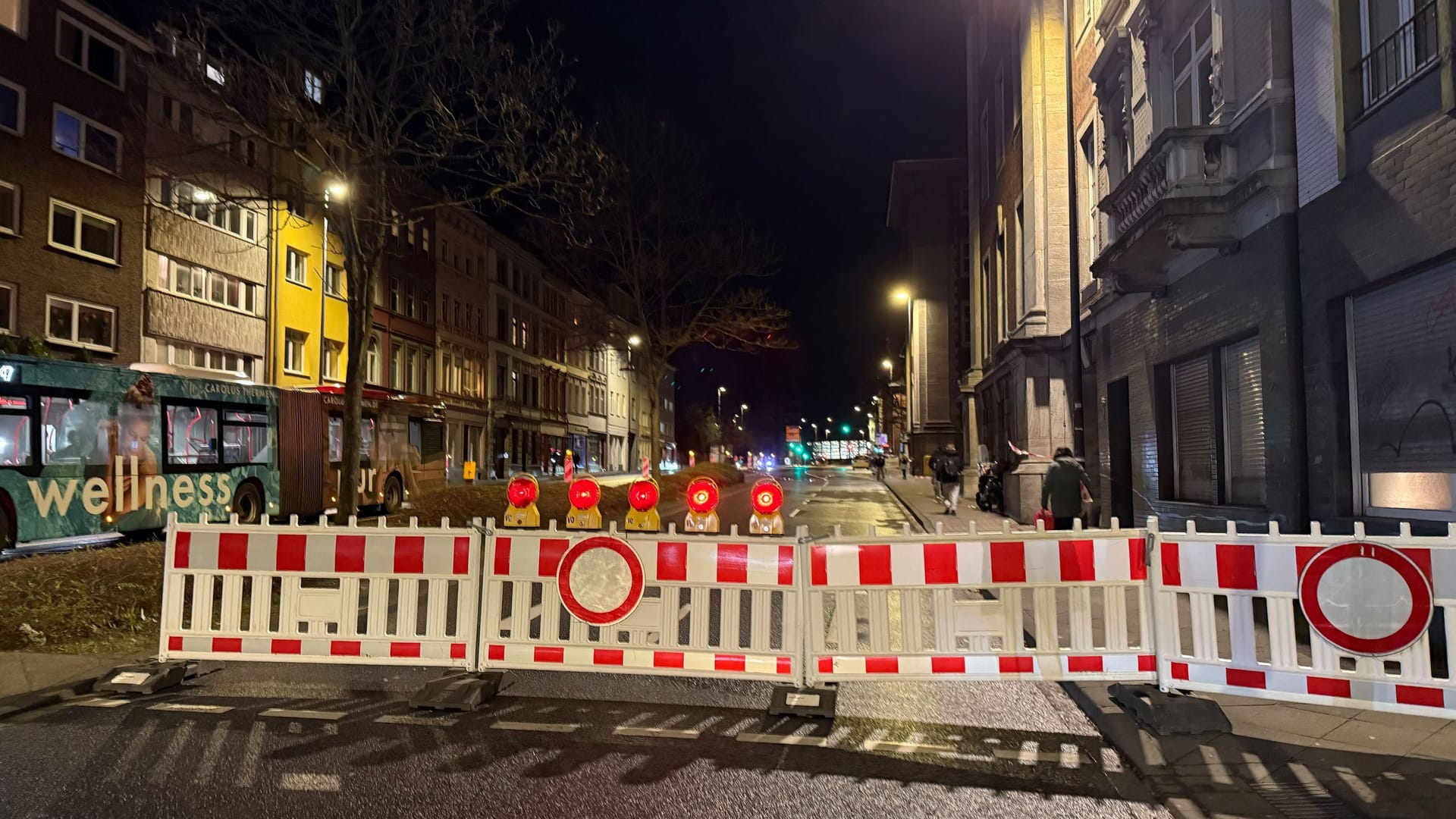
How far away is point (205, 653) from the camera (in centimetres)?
646

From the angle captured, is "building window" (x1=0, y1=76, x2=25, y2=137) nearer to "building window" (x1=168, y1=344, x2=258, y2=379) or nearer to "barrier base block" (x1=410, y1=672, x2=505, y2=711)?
"building window" (x1=168, y1=344, x2=258, y2=379)

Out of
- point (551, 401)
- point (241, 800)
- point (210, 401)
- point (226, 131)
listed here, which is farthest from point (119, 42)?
point (551, 401)

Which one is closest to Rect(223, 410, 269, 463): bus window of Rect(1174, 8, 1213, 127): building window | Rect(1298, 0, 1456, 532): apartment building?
Rect(1174, 8, 1213, 127): building window

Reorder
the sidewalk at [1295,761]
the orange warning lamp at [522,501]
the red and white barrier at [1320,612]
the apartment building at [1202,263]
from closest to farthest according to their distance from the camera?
1. the sidewalk at [1295,761]
2. the red and white barrier at [1320,612]
3. the apartment building at [1202,263]
4. the orange warning lamp at [522,501]

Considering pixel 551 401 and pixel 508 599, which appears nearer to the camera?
pixel 508 599

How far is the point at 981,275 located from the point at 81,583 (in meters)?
29.2

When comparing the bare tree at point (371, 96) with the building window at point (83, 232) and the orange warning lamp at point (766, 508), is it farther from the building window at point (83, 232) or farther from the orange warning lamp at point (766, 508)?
the building window at point (83, 232)

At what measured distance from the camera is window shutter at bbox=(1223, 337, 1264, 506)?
35.3 ft

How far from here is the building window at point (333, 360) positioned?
3509cm

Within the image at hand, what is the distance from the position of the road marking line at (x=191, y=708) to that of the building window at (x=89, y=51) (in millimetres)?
24849

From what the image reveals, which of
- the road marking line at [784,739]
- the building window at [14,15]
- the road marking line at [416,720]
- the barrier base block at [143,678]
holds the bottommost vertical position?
the road marking line at [784,739]

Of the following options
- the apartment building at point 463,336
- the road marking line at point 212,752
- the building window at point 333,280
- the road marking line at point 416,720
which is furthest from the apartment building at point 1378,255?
the apartment building at point 463,336

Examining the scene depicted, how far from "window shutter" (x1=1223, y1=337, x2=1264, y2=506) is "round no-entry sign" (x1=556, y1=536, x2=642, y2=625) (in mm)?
7976

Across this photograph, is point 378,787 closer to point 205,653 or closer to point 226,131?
point 205,653
